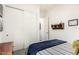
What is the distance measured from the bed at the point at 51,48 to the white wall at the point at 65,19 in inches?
2.6

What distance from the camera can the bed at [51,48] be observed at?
1.14m

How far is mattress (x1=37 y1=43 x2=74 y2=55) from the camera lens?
44.7 inches

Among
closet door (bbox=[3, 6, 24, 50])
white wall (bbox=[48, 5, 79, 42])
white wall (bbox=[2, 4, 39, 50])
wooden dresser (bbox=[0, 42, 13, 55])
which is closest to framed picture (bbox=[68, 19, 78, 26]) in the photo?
white wall (bbox=[48, 5, 79, 42])

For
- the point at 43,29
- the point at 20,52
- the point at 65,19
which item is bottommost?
the point at 20,52

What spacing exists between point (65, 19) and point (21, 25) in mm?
576

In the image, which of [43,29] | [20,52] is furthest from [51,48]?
[20,52]

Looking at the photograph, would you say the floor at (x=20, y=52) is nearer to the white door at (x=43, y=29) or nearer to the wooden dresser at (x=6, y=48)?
the wooden dresser at (x=6, y=48)

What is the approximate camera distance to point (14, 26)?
120 centimetres

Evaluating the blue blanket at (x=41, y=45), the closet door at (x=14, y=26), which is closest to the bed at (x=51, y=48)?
the blue blanket at (x=41, y=45)

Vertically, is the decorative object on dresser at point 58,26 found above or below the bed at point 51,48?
above

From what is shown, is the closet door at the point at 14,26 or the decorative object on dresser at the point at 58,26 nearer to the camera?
the closet door at the point at 14,26

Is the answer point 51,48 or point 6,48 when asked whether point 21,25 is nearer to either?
point 6,48
